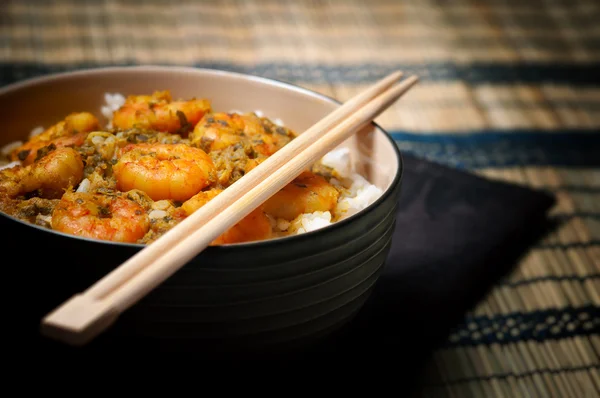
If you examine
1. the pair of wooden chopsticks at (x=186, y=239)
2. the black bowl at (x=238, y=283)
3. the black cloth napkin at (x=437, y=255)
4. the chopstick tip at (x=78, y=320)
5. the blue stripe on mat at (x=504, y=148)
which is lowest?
the blue stripe on mat at (x=504, y=148)

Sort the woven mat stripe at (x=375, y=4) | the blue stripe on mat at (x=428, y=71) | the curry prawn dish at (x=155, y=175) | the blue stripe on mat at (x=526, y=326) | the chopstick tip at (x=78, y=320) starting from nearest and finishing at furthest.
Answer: the chopstick tip at (x=78, y=320), the curry prawn dish at (x=155, y=175), the blue stripe on mat at (x=526, y=326), the blue stripe on mat at (x=428, y=71), the woven mat stripe at (x=375, y=4)

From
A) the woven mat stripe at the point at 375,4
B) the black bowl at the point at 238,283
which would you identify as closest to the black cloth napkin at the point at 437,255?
the black bowl at the point at 238,283

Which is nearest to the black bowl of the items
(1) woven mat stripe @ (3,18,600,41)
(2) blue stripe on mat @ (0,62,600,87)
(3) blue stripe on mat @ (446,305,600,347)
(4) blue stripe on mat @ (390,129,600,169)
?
(3) blue stripe on mat @ (446,305,600,347)

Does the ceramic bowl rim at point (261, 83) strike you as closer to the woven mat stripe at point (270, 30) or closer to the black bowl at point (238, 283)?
the black bowl at point (238, 283)

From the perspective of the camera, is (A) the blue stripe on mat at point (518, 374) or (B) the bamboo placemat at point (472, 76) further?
(B) the bamboo placemat at point (472, 76)

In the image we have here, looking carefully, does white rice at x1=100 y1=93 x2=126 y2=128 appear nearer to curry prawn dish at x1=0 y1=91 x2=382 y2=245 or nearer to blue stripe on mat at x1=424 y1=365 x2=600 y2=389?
curry prawn dish at x1=0 y1=91 x2=382 y2=245

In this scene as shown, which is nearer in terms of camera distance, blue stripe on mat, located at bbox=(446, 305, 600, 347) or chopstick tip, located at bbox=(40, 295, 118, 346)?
chopstick tip, located at bbox=(40, 295, 118, 346)

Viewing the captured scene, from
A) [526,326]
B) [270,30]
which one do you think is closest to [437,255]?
[526,326]

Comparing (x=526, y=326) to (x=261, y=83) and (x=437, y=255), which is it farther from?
(x=261, y=83)
